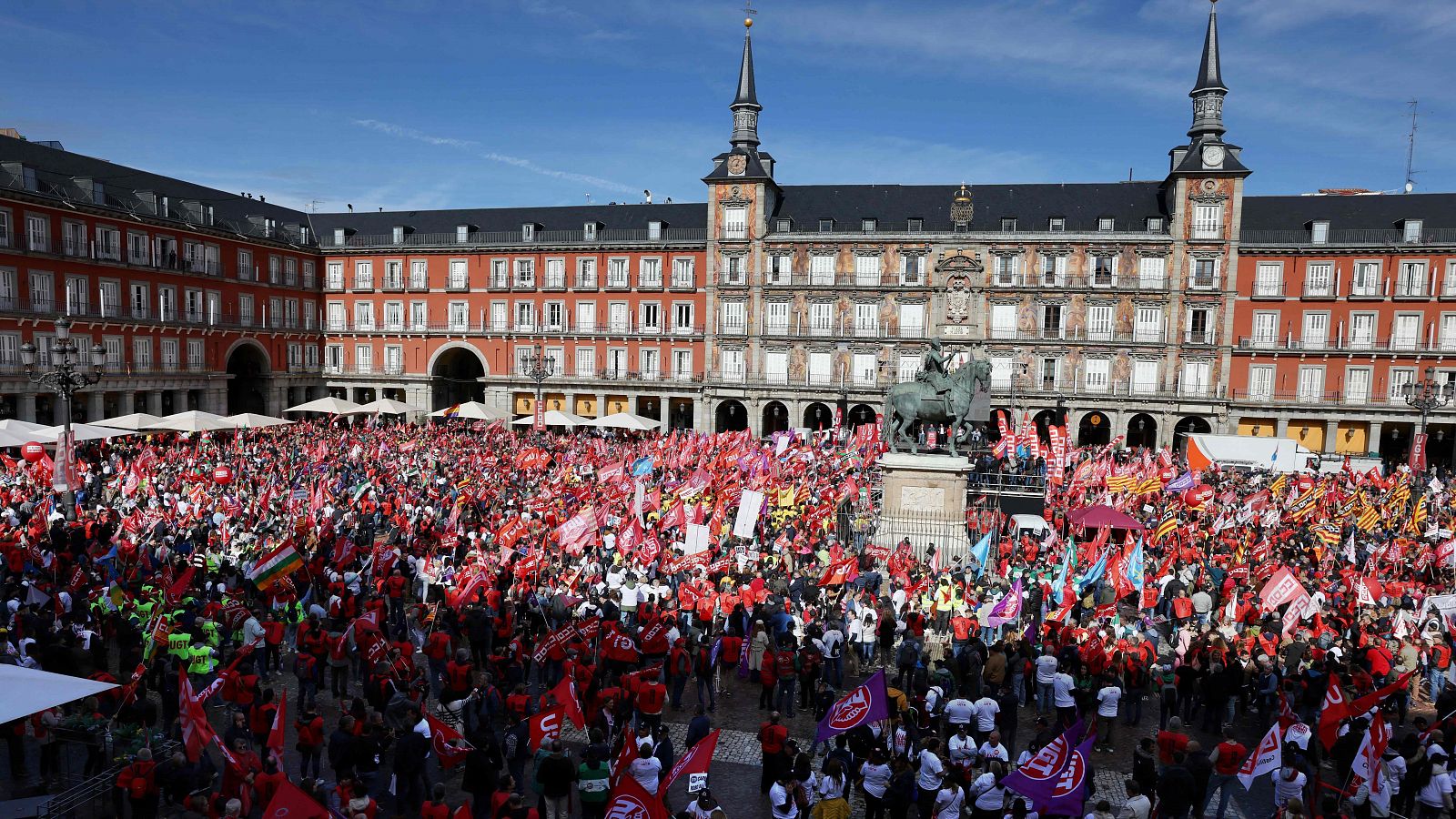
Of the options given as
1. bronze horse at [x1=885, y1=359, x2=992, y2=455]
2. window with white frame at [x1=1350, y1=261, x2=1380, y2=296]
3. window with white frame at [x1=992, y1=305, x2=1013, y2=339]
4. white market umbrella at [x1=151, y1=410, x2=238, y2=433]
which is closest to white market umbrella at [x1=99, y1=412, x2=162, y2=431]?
white market umbrella at [x1=151, y1=410, x2=238, y2=433]

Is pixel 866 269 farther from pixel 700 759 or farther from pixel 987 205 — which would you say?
pixel 700 759

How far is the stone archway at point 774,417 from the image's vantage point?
57.7 metres

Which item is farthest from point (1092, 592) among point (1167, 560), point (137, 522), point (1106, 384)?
point (1106, 384)

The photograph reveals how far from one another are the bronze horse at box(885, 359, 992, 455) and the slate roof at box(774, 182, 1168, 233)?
28.8 metres

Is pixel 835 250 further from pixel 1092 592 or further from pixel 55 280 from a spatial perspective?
pixel 55 280

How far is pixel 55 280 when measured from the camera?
150 ft

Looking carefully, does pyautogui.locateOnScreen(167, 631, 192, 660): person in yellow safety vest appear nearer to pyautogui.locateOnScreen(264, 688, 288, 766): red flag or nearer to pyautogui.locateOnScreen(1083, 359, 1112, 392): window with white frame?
pyautogui.locateOnScreen(264, 688, 288, 766): red flag

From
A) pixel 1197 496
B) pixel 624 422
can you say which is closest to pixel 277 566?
pixel 1197 496

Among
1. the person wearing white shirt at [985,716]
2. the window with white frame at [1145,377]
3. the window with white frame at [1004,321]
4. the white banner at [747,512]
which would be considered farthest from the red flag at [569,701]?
the window with white frame at [1145,377]

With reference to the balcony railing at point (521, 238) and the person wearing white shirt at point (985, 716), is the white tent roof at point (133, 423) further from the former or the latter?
the person wearing white shirt at point (985, 716)

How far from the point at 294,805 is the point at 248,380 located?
191 feet

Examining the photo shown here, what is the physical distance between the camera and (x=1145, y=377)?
51188mm

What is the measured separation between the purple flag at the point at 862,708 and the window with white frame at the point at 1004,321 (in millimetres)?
44564

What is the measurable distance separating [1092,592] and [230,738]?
53.3 feet
